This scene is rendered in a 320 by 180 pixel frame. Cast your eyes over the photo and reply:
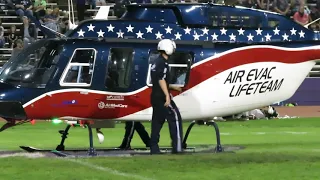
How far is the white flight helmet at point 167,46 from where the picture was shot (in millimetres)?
16375

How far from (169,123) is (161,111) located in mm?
290

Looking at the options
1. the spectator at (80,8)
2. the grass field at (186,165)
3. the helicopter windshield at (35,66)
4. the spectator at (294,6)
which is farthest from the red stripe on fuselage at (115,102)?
the spectator at (294,6)

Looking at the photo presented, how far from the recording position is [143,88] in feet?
57.5

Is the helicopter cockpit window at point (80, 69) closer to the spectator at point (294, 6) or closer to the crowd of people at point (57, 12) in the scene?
the crowd of people at point (57, 12)

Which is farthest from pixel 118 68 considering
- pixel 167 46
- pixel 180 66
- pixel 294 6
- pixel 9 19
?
pixel 294 6

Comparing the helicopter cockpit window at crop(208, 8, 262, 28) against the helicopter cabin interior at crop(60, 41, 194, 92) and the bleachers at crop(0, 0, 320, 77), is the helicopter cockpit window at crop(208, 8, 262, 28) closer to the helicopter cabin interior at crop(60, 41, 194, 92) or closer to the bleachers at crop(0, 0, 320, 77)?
the helicopter cabin interior at crop(60, 41, 194, 92)

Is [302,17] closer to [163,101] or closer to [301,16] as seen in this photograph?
[301,16]

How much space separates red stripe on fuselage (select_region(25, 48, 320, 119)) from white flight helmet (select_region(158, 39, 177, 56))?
1.34 meters

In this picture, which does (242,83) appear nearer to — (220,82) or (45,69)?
(220,82)

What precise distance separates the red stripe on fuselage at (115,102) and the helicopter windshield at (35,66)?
15.7 inches

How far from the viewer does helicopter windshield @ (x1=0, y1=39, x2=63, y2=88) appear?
17.3 meters

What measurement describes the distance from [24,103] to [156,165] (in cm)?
342

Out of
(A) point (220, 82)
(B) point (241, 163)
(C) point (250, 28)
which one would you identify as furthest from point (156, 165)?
(C) point (250, 28)

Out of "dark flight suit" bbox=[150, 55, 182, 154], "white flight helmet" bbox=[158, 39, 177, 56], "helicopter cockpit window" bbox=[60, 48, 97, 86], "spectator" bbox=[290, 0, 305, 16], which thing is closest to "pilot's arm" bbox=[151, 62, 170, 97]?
"dark flight suit" bbox=[150, 55, 182, 154]
